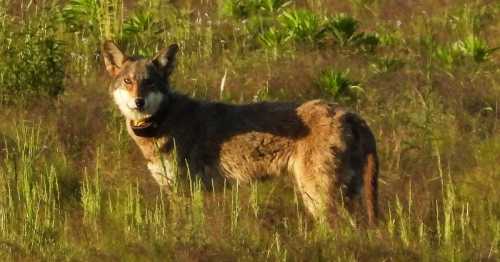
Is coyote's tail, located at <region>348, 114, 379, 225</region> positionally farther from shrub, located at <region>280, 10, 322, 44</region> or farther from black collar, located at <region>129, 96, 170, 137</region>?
shrub, located at <region>280, 10, 322, 44</region>

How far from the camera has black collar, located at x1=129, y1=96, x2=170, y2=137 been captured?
10.7 m

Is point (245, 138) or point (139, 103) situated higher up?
point (139, 103)

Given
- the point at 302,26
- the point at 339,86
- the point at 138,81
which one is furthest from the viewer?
the point at 302,26

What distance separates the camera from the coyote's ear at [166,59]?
10.9 metres

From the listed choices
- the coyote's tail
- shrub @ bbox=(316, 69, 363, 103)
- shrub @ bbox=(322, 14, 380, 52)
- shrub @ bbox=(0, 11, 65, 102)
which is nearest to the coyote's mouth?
the coyote's tail

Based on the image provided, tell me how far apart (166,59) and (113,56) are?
0.50 metres

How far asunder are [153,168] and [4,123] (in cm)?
242

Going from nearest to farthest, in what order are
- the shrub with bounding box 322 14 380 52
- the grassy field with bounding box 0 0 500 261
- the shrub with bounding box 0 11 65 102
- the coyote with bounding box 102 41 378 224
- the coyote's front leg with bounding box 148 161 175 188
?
the grassy field with bounding box 0 0 500 261, the coyote with bounding box 102 41 378 224, the coyote's front leg with bounding box 148 161 175 188, the shrub with bounding box 0 11 65 102, the shrub with bounding box 322 14 380 52

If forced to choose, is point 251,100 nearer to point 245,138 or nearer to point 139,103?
point 245,138

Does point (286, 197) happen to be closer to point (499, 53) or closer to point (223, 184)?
point (223, 184)

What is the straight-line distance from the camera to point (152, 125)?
35.0 ft

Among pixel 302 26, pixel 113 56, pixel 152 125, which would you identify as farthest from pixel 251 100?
pixel 152 125

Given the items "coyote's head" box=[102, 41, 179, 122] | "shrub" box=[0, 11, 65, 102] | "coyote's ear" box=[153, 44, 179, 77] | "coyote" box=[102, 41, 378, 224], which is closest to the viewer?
"coyote" box=[102, 41, 378, 224]

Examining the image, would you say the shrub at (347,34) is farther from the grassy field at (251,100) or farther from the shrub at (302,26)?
the shrub at (302,26)
